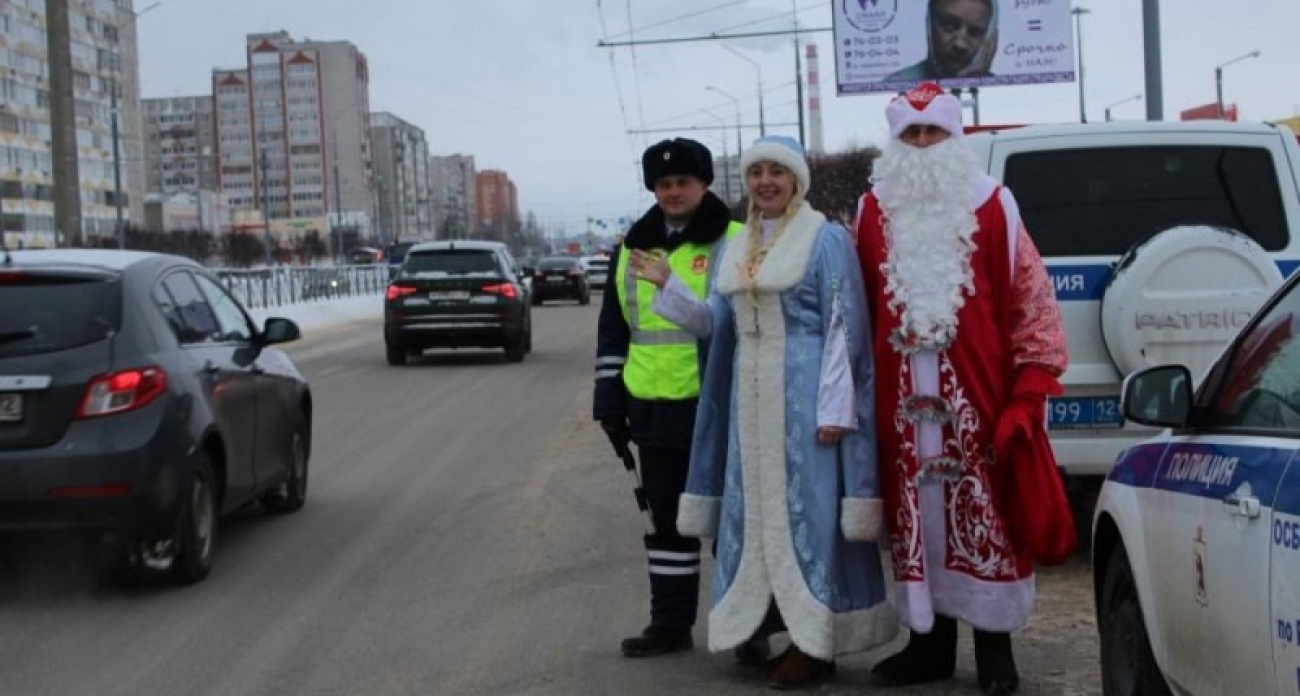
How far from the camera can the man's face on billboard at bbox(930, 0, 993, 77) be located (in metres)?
29.5

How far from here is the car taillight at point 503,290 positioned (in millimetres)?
21391

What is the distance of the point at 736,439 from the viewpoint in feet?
17.7

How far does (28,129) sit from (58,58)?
720 cm

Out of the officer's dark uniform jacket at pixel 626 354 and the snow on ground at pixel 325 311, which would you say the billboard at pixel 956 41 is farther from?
the officer's dark uniform jacket at pixel 626 354

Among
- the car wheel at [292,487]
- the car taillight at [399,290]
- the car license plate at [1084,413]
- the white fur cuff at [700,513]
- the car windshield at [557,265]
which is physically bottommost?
the car wheel at [292,487]

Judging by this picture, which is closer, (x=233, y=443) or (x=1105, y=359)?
(x=1105, y=359)

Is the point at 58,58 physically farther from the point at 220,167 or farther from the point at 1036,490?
the point at 1036,490

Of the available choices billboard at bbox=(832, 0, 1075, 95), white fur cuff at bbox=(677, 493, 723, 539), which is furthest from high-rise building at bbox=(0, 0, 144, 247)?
white fur cuff at bbox=(677, 493, 723, 539)

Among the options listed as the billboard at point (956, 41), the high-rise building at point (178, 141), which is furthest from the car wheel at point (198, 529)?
the high-rise building at point (178, 141)

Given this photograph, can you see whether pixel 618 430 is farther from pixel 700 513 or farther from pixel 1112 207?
pixel 1112 207

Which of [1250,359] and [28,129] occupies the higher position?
[28,129]

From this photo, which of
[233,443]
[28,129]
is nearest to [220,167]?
[28,129]

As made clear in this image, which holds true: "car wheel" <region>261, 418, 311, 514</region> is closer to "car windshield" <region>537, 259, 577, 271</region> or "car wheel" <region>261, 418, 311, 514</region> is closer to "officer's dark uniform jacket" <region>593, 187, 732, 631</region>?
"officer's dark uniform jacket" <region>593, 187, 732, 631</region>

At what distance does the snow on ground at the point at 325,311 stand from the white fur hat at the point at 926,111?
93.9 ft
